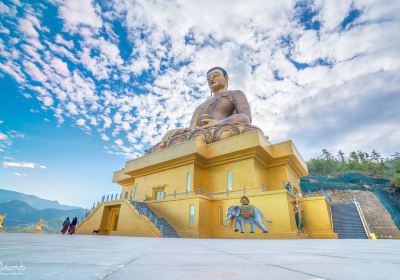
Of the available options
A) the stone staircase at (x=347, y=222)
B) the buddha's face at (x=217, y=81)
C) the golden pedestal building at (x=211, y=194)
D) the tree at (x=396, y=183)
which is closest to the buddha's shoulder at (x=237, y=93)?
the buddha's face at (x=217, y=81)

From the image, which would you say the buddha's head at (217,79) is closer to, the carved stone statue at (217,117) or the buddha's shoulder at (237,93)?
the carved stone statue at (217,117)

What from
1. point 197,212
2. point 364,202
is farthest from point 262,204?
point 364,202

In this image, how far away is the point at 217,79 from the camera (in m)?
21.1

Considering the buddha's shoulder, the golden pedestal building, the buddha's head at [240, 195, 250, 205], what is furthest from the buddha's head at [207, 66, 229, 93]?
the buddha's head at [240, 195, 250, 205]

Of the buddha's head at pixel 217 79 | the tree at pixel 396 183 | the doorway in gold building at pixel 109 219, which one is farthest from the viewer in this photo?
the tree at pixel 396 183

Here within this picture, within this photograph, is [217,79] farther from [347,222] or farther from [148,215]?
[347,222]

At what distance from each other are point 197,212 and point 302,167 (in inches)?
410

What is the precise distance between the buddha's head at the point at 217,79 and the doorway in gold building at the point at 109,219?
1367cm

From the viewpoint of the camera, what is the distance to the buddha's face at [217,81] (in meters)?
21.0

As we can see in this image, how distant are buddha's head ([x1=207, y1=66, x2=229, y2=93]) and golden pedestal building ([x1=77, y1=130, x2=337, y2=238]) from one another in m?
7.98

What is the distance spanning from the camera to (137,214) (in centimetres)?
1198

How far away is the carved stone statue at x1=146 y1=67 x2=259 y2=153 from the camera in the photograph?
1580 cm

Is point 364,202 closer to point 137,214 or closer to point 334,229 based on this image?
point 334,229

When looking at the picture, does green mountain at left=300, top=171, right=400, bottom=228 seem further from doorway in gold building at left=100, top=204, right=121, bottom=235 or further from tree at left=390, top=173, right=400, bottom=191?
doorway in gold building at left=100, top=204, right=121, bottom=235
